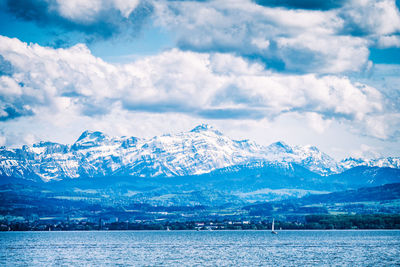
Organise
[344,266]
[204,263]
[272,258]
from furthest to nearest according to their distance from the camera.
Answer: [272,258] < [204,263] < [344,266]

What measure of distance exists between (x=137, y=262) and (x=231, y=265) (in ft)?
74.2

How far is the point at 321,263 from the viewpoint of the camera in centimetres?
12256

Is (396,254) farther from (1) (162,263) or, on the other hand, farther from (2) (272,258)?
(1) (162,263)

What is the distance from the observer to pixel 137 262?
132250mm

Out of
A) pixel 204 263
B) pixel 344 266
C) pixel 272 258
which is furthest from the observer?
pixel 272 258

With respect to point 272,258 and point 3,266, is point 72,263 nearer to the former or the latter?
point 3,266

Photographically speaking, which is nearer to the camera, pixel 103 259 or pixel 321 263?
pixel 321 263

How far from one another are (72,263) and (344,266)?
2272 inches

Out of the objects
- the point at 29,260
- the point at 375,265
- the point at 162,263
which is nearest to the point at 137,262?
the point at 162,263

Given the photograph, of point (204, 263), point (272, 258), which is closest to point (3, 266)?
point (204, 263)

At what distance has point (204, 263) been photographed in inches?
5015

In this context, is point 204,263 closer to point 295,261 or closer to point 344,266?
point 295,261

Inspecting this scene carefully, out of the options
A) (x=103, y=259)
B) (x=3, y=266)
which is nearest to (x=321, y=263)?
(x=103, y=259)

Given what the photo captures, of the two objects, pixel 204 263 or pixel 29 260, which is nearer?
pixel 204 263
